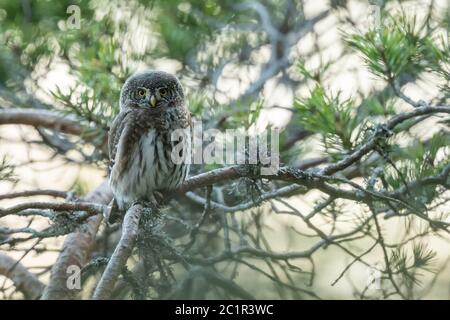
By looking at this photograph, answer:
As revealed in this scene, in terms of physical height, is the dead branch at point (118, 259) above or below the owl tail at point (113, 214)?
below

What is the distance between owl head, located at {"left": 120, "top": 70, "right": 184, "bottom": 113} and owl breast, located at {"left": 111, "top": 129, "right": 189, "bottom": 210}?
0.26 feet

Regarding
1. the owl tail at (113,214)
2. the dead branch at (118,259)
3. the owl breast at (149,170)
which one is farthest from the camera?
the owl breast at (149,170)

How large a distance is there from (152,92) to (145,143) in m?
0.14

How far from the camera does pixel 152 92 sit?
6.04 feet

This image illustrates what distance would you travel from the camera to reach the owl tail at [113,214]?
1.62 meters

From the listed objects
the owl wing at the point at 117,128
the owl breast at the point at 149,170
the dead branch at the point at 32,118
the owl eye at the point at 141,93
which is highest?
the dead branch at the point at 32,118

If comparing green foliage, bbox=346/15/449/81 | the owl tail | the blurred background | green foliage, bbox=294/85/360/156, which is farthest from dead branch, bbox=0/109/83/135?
→ green foliage, bbox=346/15/449/81

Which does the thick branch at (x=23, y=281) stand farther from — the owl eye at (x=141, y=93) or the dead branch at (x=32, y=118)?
the owl eye at (x=141, y=93)

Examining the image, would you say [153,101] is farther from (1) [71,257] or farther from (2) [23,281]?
(2) [23,281]

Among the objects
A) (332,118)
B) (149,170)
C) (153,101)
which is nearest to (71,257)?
(149,170)

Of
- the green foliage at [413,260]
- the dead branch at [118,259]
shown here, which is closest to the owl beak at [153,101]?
the dead branch at [118,259]

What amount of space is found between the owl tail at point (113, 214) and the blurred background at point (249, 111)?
0.10m
